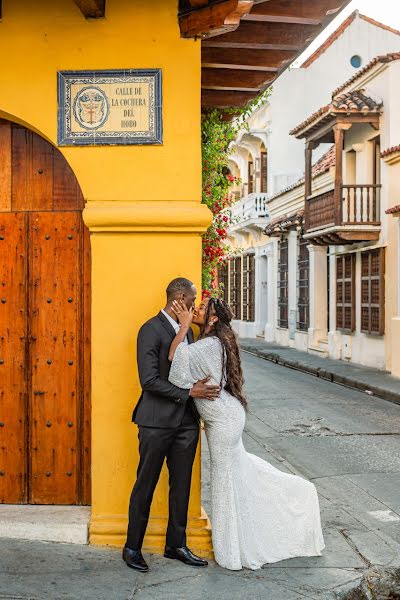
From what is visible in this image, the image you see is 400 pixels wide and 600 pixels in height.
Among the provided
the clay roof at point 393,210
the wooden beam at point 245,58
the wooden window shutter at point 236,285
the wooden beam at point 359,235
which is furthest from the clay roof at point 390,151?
the wooden window shutter at point 236,285

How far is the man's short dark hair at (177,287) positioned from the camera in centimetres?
531

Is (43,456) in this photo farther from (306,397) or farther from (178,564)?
(306,397)

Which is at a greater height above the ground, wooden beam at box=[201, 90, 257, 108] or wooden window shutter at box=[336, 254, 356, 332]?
wooden beam at box=[201, 90, 257, 108]

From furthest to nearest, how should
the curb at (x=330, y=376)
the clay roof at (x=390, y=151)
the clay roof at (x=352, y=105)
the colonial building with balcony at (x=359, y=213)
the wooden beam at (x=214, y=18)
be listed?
the clay roof at (x=352, y=105), the colonial building with balcony at (x=359, y=213), the clay roof at (x=390, y=151), the curb at (x=330, y=376), the wooden beam at (x=214, y=18)

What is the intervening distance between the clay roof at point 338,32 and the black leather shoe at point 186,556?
2912cm

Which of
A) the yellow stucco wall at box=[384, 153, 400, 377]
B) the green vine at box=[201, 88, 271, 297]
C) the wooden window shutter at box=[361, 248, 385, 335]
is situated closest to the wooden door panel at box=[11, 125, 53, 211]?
the green vine at box=[201, 88, 271, 297]

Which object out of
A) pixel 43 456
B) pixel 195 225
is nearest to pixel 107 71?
pixel 195 225

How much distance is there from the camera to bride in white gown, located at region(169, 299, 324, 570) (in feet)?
17.2

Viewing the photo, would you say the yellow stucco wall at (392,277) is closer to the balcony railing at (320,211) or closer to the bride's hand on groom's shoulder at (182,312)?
the balcony railing at (320,211)

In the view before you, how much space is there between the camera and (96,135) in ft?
18.6

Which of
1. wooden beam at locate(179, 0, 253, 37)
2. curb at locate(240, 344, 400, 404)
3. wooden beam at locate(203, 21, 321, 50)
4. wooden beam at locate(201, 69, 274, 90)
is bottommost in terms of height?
curb at locate(240, 344, 400, 404)

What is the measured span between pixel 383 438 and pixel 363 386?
6129mm

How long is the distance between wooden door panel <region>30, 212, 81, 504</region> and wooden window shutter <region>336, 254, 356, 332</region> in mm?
17091

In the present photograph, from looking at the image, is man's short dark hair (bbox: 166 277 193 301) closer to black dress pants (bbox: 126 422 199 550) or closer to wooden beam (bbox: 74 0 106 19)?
black dress pants (bbox: 126 422 199 550)
